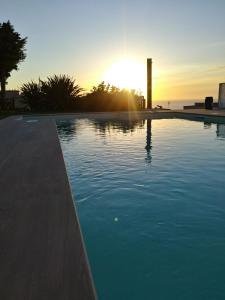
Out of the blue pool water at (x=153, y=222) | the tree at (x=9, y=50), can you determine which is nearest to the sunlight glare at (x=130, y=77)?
the tree at (x=9, y=50)

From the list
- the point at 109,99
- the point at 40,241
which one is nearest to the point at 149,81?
the point at 109,99

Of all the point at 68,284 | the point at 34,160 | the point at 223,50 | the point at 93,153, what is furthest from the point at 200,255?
the point at 223,50

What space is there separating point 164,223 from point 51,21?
1438cm

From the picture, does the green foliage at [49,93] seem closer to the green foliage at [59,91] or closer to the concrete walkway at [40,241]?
the green foliage at [59,91]

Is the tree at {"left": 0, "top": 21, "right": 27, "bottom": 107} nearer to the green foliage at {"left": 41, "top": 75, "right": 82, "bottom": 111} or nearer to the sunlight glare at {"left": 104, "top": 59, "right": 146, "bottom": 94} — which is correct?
the green foliage at {"left": 41, "top": 75, "right": 82, "bottom": 111}

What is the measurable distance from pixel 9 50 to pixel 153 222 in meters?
20.7

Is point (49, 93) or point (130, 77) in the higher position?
point (130, 77)

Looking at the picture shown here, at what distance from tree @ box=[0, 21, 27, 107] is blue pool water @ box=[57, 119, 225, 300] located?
1677cm

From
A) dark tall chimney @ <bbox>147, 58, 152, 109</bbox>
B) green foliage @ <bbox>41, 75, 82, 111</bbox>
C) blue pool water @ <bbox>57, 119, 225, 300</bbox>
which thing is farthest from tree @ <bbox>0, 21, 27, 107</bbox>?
blue pool water @ <bbox>57, 119, 225, 300</bbox>

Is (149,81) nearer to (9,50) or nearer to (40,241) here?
(9,50)

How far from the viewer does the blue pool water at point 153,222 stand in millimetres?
2516

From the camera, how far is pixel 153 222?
144 inches

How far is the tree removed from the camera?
20953mm

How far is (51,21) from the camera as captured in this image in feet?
49.8
